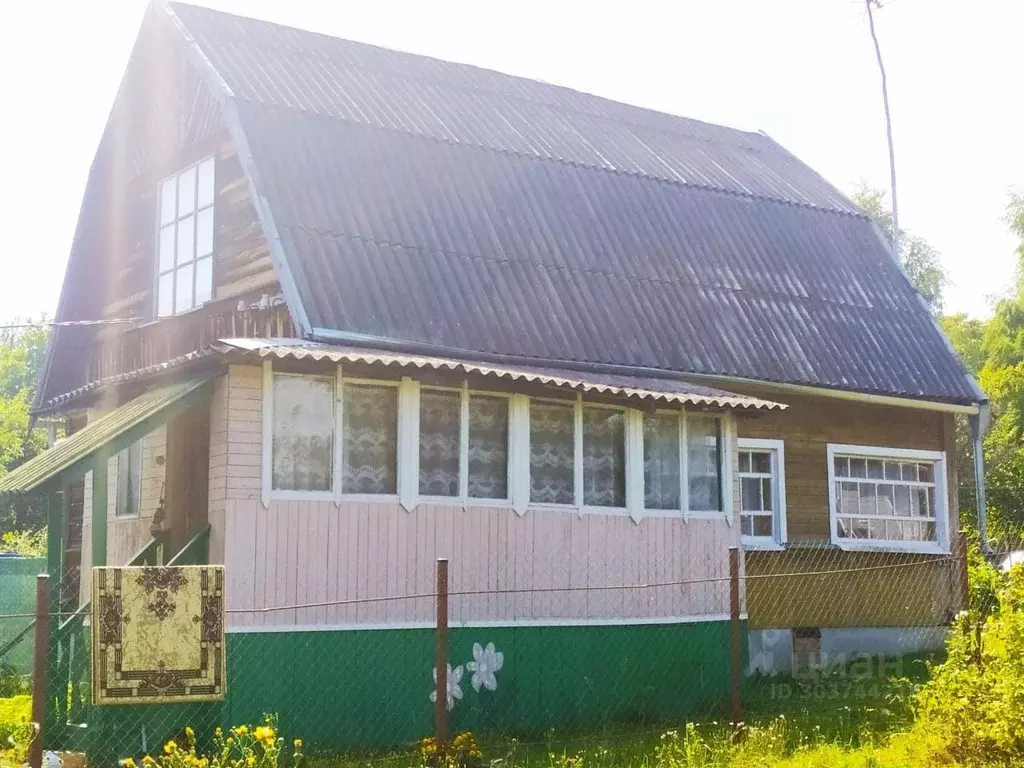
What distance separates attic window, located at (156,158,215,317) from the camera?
14672 mm

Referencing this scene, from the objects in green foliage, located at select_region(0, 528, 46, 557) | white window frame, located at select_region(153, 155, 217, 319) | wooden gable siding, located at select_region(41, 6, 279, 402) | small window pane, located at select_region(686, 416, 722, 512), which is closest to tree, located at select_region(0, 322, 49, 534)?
green foliage, located at select_region(0, 528, 46, 557)

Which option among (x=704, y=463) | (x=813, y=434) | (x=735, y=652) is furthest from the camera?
(x=813, y=434)

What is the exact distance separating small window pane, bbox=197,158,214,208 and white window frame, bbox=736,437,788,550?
21.6ft

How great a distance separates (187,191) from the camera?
1512 cm

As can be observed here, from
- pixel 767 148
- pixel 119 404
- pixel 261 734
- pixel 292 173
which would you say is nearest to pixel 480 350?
pixel 292 173

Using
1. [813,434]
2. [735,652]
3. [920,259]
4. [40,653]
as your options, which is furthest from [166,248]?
[920,259]

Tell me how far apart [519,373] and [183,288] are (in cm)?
550

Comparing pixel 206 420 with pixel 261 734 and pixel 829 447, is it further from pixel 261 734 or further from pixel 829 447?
pixel 829 447

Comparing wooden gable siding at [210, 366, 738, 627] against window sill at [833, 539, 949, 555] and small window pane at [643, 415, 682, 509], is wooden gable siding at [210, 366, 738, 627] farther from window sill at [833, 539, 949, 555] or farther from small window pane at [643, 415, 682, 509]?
window sill at [833, 539, 949, 555]

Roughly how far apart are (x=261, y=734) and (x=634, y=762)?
9.75 ft

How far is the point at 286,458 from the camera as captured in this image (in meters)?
10.7

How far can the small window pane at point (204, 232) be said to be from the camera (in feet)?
48.0

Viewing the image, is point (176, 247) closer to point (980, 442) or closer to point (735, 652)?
point (735, 652)

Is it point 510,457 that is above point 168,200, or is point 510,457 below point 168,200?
below
